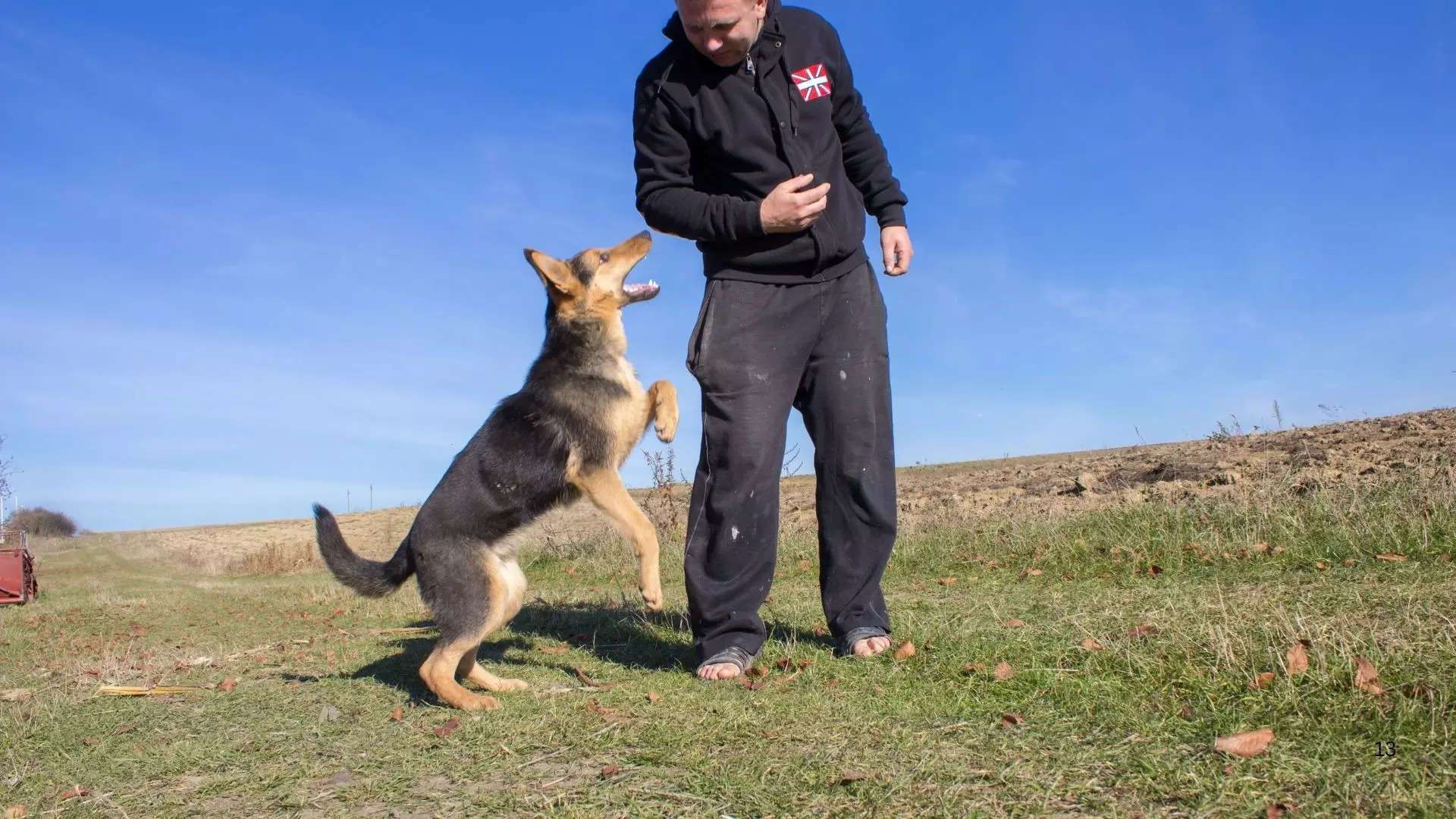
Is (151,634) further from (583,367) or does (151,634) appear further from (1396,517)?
(1396,517)

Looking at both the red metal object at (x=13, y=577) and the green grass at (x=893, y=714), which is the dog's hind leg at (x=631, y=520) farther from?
the red metal object at (x=13, y=577)

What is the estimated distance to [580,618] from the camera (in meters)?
5.77

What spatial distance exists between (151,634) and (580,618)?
416 cm

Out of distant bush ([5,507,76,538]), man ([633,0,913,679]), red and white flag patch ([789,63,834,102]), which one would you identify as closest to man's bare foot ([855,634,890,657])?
man ([633,0,913,679])

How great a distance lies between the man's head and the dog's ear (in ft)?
5.73

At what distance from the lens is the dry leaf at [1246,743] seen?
229 centimetres

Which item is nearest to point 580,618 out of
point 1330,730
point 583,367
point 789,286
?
point 583,367

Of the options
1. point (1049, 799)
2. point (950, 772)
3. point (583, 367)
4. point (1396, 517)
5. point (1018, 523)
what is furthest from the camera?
point (1018, 523)

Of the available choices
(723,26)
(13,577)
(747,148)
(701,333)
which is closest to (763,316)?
(701,333)

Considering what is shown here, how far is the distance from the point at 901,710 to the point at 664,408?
2.42 meters

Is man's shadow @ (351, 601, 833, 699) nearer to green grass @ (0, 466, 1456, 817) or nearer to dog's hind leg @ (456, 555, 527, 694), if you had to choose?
green grass @ (0, 466, 1456, 817)

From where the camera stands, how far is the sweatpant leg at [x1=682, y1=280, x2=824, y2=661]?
3.81 meters

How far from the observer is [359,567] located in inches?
171

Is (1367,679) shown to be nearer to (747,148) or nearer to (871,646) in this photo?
(871,646)
